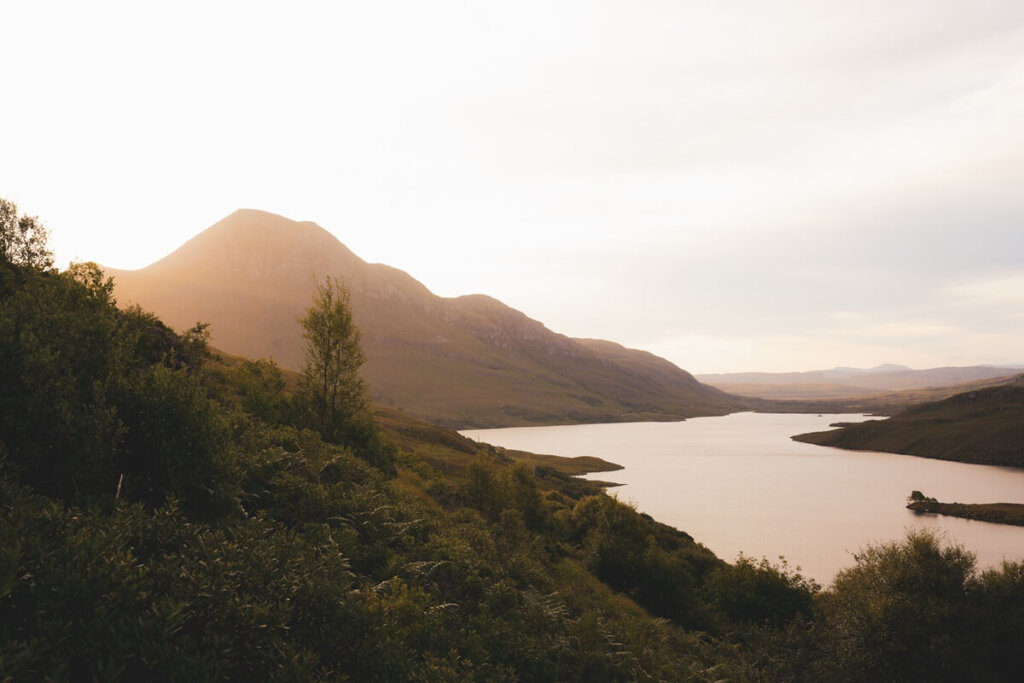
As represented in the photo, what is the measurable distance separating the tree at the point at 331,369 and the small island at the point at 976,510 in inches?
4381

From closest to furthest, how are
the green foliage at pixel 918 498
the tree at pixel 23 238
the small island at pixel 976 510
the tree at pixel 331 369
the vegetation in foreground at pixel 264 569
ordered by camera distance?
the vegetation in foreground at pixel 264 569 < the tree at pixel 23 238 < the tree at pixel 331 369 < the small island at pixel 976 510 < the green foliage at pixel 918 498

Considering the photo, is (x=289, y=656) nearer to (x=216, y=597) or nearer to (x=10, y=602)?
(x=216, y=597)

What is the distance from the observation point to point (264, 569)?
1033 cm

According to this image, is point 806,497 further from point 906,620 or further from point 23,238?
point 23,238

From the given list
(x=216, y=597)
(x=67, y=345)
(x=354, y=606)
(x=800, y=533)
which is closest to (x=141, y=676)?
(x=216, y=597)

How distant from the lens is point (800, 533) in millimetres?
82188

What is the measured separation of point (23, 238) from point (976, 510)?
138980mm

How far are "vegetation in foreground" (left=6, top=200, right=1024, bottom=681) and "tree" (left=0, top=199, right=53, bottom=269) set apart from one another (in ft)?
1.05

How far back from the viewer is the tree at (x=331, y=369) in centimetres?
3784

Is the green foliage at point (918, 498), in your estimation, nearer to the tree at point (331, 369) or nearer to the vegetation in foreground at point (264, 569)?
the vegetation in foreground at point (264, 569)

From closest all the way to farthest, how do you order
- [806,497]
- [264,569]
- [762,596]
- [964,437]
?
[264,569] → [762,596] → [806,497] → [964,437]

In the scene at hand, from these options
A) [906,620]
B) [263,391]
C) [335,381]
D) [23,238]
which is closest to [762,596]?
[906,620]

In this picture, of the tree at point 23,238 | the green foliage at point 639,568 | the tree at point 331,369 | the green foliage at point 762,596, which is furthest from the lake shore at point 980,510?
the tree at point 23,238

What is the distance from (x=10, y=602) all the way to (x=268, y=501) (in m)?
11.3
